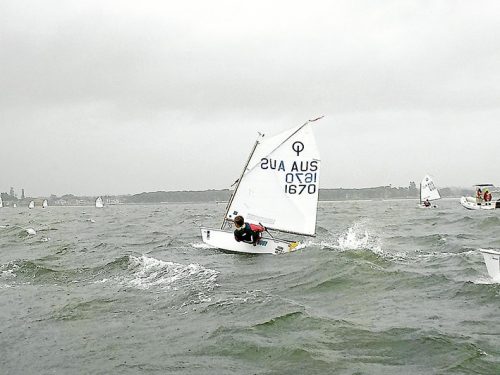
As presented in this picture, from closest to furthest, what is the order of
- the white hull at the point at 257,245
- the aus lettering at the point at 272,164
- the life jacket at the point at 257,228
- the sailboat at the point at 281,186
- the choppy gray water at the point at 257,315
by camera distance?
the choppy gray water at the point at 257,315
the white hull at the point at 257,245
the life jacket at the point at 257,228
the sailboat at the point at 281,186
the aus lettering at the point at 272,164

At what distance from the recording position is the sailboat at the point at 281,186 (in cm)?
2230

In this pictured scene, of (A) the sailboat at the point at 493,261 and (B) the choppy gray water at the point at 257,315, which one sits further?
(A) the sailboat at the point at 493,261

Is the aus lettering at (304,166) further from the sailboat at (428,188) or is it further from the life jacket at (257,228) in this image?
the sailboat at (428,188)

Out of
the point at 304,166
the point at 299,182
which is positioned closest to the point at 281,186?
the point at 299,182

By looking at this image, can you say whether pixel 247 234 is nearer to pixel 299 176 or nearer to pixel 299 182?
pixel 299 182

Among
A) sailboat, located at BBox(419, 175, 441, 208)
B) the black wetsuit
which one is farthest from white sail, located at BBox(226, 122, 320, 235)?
sailboat, located at BBox(419, 175, 441, 208)

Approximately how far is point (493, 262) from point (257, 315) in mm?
6215

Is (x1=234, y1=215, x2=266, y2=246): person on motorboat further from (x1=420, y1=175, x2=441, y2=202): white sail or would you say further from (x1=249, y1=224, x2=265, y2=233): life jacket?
(x1=420, y1=175, x2=441, y2=202): white sail

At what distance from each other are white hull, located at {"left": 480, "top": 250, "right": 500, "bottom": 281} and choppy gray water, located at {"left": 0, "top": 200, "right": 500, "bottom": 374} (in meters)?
0.45

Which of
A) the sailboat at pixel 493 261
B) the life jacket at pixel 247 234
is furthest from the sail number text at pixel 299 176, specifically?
the sailboat at pixel 493 261

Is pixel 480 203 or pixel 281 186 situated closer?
pixel 281 186

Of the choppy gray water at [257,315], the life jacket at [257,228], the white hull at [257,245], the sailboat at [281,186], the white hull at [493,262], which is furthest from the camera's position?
the sailboat at [281,186]

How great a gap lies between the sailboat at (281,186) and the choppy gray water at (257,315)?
3.19 meters

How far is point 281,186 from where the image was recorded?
22578 millimetres
